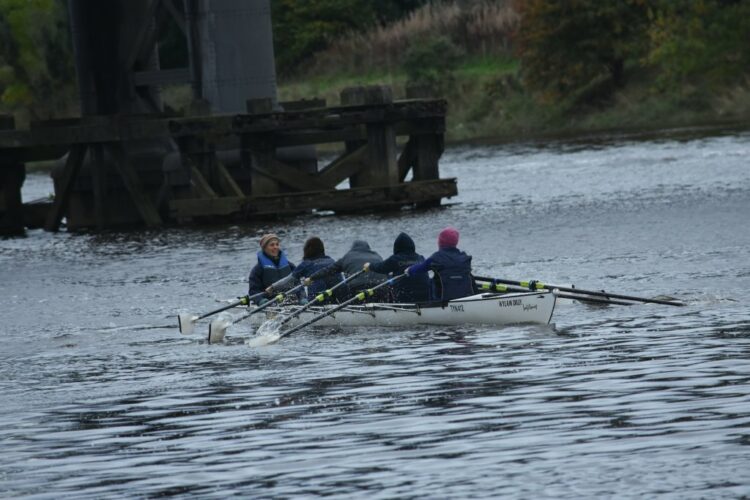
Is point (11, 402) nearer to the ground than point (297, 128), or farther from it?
nearer to the ground

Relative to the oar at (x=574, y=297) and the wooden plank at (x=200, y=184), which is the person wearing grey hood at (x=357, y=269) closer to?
the oar at (x=574, y=297)

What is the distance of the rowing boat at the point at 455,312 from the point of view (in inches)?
849

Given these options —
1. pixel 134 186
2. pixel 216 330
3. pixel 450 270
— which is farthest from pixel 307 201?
pixel 450 270

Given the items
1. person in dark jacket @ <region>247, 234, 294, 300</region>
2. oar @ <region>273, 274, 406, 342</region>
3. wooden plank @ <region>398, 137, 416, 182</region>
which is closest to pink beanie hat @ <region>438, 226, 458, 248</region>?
oar @ <region>273, 274, 406, 342</region>

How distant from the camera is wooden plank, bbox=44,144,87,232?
41938mm

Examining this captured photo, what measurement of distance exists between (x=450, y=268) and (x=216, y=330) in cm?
343

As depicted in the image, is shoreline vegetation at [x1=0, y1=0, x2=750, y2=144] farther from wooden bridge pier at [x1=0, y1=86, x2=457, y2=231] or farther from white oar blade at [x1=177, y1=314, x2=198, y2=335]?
white oar blade at [x1=177, y1=314, x2=198, y2=335]

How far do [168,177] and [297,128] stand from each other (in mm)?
3800

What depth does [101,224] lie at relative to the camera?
140 feet

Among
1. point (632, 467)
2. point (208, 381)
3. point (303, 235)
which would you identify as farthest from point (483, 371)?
point (303, 235)

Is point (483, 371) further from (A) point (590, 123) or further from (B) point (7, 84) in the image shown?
(B) point (7, 84)

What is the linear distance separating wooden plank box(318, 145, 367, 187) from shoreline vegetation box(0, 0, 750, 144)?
80.9 ft

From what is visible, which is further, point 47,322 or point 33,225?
point 33,225

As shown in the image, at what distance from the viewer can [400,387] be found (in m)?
17.8
